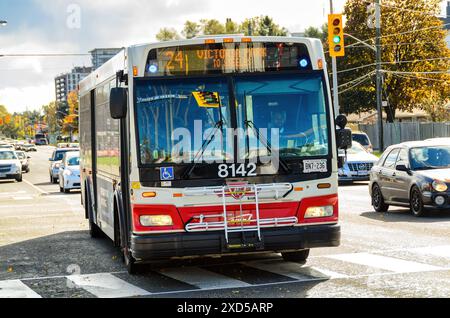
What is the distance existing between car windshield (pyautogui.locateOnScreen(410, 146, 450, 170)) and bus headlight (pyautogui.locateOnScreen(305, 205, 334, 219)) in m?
8.35

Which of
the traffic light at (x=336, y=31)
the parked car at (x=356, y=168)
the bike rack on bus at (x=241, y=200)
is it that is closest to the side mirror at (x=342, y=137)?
the bike rack on bus at (x=241, y=200)

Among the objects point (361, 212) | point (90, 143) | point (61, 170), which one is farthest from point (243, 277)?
point (61, 170)

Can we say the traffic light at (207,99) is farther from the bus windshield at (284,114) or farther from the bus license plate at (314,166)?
the bus license plate at (314,166)

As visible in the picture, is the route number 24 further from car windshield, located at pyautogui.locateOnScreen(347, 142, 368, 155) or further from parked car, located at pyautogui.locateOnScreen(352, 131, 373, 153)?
parked car, located at pyautogui.locateOnScreen(352, 131, 373, 153)

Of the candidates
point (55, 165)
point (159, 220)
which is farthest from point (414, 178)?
point (55, 165)

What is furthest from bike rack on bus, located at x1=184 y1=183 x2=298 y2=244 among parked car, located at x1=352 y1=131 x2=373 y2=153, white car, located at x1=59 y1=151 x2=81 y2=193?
parked car, located at x1=352 y1=131 x2=373 y2=153

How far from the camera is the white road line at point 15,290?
382 inches

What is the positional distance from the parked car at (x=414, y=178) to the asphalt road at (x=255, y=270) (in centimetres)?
63

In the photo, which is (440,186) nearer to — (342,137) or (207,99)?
(342,137)

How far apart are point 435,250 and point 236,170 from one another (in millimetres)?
3644

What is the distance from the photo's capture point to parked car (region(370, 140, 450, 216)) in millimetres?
17375
